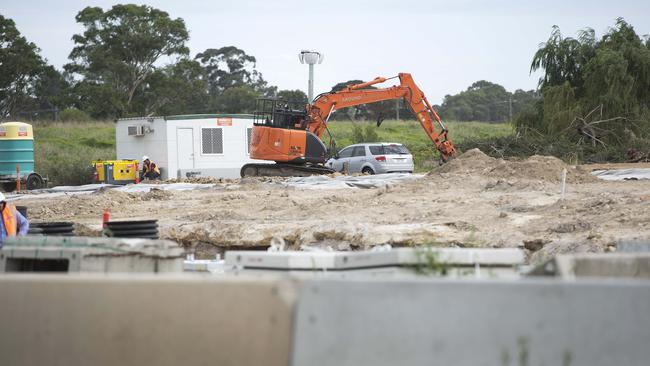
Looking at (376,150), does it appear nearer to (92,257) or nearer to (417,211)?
(417,211)

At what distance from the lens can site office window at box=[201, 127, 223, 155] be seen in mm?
36188

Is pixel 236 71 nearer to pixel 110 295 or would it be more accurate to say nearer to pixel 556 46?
pixel 556 46

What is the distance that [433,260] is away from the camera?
18.7 ft

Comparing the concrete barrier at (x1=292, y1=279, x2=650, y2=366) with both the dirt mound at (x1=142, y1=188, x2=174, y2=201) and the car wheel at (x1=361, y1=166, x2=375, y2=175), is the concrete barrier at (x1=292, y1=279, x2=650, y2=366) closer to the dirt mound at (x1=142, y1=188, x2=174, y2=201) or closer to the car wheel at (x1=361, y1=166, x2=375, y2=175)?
the dirt mound at (x1=142, y1=188, x2=174, y2=201)

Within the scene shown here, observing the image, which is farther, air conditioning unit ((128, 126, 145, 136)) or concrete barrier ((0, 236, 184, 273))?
air conditioning unit ((128, 126, 145, 136))

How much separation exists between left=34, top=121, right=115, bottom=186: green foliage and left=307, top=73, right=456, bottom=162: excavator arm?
13226 millimetres

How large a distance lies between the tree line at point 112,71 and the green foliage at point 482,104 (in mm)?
34020

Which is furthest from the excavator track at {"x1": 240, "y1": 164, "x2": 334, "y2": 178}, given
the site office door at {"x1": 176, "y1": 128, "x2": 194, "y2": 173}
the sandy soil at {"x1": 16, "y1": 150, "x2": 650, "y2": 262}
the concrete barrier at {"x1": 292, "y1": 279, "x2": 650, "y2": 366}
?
the concrete barrier at {"x1": 292, "y1": 279, "x2": 650, "y2": 366}

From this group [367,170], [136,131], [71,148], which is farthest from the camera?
[71,148]

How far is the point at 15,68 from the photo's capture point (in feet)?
217

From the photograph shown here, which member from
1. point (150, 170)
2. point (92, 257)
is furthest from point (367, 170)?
point (92, 257)

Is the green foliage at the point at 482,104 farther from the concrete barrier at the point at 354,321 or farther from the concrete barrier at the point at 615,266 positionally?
the concrete barrier at the point at 354,321

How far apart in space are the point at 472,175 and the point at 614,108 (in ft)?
44.6

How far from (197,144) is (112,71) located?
3345cm
